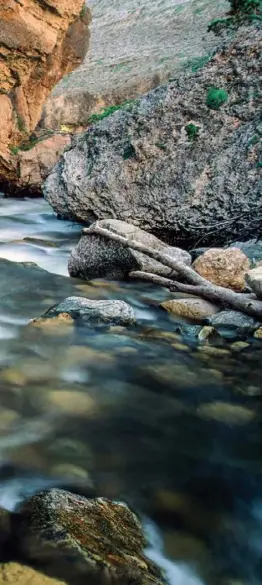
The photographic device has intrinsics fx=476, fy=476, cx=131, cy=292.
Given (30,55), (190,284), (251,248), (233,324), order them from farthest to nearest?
(30,55)
(251,248)
(190,284)
(233,324)

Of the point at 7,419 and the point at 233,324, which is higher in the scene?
the point at 233,324

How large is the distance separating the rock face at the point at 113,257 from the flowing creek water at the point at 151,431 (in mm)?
1073

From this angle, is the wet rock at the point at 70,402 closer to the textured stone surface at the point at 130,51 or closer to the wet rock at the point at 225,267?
the wet rock at the point at 225,267

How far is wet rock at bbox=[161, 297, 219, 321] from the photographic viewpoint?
4160mm

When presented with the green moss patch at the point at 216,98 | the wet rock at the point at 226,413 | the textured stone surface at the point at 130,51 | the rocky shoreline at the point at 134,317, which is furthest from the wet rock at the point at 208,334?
the textured stone surface at the point at 130,51

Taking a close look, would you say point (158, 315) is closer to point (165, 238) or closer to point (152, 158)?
point (165, 238)

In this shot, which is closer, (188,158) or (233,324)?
(233,324)

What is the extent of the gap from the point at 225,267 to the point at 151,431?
8.19ft

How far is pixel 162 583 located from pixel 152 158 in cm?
579

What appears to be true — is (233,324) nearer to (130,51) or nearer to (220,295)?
(220,295)

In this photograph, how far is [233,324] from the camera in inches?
151

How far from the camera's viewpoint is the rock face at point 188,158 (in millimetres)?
6082

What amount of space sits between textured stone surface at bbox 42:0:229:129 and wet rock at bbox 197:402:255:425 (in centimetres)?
1717

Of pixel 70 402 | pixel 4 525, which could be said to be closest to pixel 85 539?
pixel 4 525
